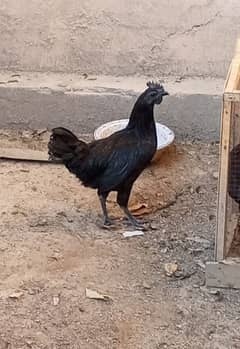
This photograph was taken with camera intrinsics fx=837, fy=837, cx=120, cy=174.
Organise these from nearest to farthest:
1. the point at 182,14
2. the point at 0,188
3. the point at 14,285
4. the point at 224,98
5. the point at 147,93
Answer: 1. the point at 224,98
2. the point at 14,285
3. the point at 147,93
4. the point at 0,188
5. the point at 182,14

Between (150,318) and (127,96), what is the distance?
1572 millimetres

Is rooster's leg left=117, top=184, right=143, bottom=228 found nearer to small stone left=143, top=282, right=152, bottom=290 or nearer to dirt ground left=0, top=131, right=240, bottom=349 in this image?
dirt ground left=0, top=131, right=240, bottom=349

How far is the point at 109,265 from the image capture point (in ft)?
9.53

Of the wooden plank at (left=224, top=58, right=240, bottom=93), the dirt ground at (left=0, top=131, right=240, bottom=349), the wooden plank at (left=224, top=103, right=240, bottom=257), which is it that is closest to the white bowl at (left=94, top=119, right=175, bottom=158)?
the dirt ground at (left=0, top=131, right=240, bottom=349)

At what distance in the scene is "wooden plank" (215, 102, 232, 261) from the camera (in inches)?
99.7

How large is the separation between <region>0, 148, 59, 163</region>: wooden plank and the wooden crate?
3.75 ft

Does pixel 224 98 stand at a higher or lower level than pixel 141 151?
higher

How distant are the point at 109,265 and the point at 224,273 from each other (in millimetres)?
414

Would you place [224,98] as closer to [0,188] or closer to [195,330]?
[195,330]

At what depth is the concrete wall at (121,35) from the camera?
3.88 m

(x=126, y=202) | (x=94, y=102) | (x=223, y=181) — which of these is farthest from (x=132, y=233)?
(x=94, y=102)

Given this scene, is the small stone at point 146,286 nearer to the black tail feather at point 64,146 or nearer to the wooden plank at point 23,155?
the black tail feather at point 64,146

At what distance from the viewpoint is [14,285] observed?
2787 mm

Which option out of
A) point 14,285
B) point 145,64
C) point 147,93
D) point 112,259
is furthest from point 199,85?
point 14,285
